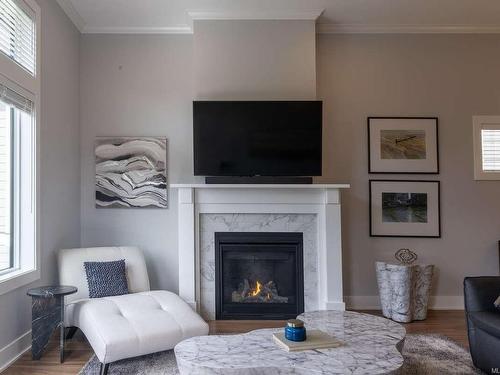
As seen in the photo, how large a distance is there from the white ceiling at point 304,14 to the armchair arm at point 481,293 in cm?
260

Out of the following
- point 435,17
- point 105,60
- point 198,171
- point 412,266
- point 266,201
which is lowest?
point 412,266

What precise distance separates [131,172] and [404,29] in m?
3.21

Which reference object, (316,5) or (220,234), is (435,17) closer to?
(316,5)

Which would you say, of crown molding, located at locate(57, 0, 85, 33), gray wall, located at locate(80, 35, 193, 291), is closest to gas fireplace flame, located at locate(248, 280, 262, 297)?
gray wall, located at locate(80, 35, 193, 291)

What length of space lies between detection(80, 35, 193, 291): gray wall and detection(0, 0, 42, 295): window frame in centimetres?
98

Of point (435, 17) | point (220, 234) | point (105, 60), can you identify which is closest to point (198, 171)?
point (220, 234)

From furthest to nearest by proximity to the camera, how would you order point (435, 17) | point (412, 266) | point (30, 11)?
point (435, 17)
point (412, 266)
point (30, 11)

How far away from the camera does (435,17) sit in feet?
13.5

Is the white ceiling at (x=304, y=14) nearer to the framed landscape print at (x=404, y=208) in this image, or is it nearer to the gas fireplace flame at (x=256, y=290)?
the framed landscape print at (x=404, y=208)

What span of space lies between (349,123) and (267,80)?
3.25 ft

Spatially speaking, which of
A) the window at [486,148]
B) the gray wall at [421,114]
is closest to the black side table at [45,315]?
the gray wall at [421,114]

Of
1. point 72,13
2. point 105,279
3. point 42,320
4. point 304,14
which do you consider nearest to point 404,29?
point 304,14

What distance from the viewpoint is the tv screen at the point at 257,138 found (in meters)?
3.87

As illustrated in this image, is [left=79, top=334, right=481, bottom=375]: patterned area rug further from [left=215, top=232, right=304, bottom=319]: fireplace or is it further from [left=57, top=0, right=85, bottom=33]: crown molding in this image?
[left=57, top=0, right=85, bottom=33]: crown molding
